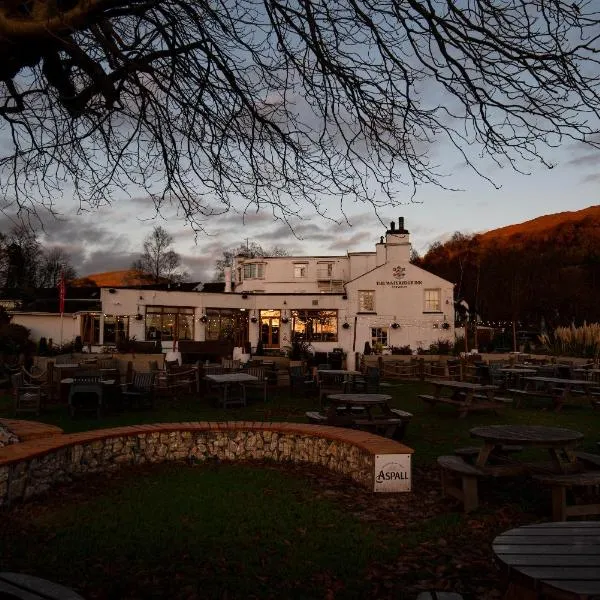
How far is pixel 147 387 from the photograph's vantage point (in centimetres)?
1270

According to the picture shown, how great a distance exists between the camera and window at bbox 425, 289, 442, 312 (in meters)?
33.1

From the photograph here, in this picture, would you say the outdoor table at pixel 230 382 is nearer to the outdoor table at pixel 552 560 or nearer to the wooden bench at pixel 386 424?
the wooden bench at pixel 386 424

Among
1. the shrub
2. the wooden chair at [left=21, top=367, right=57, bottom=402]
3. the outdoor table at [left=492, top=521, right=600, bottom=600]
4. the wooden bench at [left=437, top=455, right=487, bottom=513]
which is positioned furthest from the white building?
the outdoor table at [left=492, top=521, right=600, bottom=600]

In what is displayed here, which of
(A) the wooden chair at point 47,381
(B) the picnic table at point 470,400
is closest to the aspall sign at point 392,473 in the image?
(B) the picnic table at point 470,400

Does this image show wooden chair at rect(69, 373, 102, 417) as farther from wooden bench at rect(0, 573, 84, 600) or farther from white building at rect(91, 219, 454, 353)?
white building at rect(91, 219, 454, 353)

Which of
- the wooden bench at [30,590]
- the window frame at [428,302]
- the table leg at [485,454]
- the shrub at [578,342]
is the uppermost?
the window frame at [428,302]

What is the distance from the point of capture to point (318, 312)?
34500 mm

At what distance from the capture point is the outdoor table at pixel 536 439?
5410 mm

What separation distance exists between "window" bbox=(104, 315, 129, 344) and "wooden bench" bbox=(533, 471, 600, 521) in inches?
1143

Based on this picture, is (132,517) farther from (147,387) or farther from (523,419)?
(523,419)

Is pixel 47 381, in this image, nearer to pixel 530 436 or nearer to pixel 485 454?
pixel 485 454

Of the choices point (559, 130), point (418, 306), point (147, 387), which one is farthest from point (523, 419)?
point (418, 306)

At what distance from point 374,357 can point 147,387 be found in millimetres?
12648

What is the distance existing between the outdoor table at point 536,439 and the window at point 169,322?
28.1m
